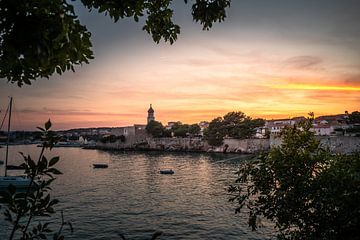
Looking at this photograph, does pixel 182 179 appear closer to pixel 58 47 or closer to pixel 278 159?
pixel 278 159

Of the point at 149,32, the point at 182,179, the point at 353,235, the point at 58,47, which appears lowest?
the point at 182,179

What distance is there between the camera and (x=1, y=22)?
6.31ft

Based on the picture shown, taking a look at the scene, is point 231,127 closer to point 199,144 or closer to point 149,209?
point 199,144

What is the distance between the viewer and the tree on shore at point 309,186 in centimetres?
609

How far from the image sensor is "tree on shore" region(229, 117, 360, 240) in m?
6.09

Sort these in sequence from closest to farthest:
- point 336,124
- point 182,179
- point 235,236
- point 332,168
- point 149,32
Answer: point 149,32 → point 332,168 → point 235,236 → point 182,179 → point 336,124

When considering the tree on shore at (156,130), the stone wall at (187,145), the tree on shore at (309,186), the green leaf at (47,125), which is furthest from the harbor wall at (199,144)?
the green leaf at (47,125)

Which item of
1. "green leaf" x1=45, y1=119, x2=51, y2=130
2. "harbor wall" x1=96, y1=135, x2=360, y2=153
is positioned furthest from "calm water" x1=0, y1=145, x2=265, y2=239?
"harbor wall" x1=96, y1=135, x2=360, y2=153

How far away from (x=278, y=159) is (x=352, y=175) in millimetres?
1928

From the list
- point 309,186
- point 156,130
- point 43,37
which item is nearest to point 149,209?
point 309,186

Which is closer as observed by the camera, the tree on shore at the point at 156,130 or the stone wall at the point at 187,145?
the stone wall at the point at 187,145

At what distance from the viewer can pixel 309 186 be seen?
6.91 meters

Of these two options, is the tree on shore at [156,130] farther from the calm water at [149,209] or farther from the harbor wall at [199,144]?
the calm water at [149,209]

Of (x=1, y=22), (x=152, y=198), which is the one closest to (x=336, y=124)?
(x=152, y=198)
